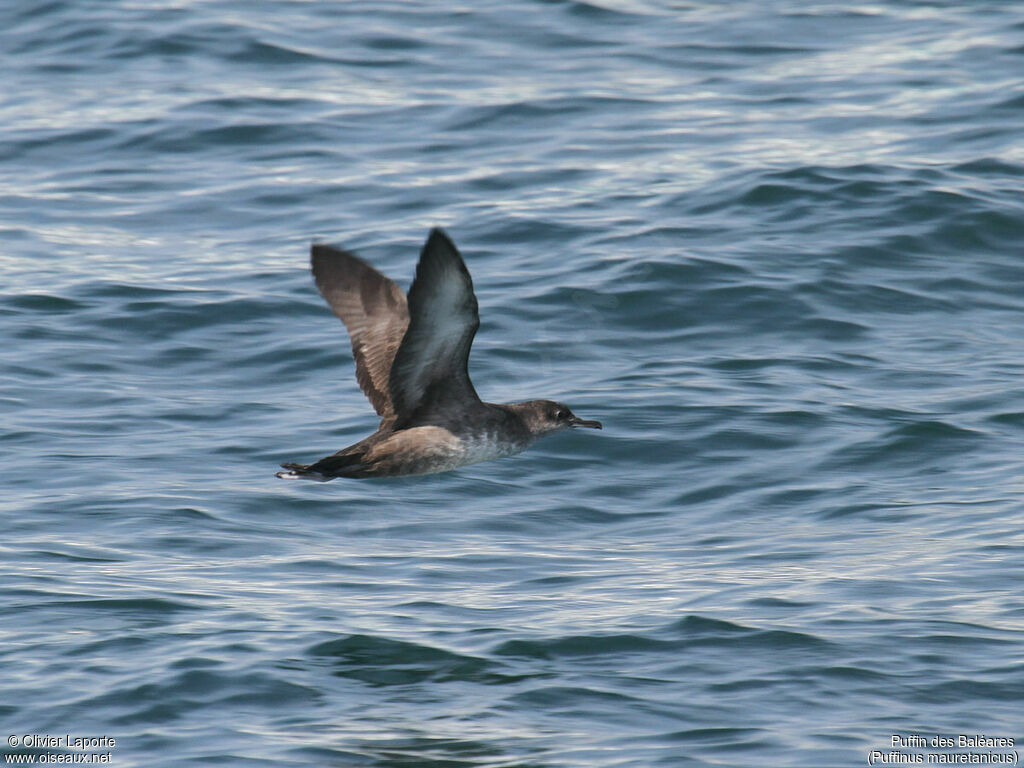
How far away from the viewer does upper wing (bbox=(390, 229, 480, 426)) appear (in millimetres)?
6965

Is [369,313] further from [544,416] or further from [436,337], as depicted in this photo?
[544,416]

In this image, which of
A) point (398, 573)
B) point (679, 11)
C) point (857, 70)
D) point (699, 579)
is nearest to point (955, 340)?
point (699, 579)

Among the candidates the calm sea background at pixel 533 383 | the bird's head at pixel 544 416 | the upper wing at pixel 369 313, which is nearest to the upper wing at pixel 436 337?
the upper wing at pixel 369 313

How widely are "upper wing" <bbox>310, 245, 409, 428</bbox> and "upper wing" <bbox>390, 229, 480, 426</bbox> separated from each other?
1.30ft

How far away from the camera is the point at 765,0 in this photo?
19891 mm

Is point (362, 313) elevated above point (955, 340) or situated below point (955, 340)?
above

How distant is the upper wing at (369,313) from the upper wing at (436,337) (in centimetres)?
40

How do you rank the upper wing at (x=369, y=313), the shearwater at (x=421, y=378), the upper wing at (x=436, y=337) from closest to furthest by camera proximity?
1. the upper wing at (x=436, y=337)
2. the shearwater at (x=421, y=378)
3. the upper wing at (x=369, y=313)

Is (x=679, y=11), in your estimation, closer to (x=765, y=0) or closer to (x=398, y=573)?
(x=765, y=0)

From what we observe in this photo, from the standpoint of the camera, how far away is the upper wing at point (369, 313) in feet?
27.6

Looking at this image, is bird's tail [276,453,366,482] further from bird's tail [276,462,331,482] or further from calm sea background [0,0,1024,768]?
calm sea background [0,0,1024,768]

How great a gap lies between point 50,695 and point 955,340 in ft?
23.6

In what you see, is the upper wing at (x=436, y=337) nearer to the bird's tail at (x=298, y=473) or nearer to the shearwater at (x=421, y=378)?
the shearwater at (x=421, y=378)

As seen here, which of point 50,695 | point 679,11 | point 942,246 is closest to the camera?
point 50,695
